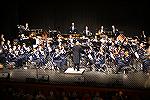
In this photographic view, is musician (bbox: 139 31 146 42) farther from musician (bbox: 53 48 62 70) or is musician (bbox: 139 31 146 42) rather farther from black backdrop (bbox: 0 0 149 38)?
musician (bbox: 53 48 62 70)

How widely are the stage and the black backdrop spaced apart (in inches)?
52.0

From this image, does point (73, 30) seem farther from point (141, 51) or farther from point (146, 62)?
point (146, 62)

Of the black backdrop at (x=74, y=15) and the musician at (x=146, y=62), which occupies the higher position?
the black backdrop at (x=74, y=15)

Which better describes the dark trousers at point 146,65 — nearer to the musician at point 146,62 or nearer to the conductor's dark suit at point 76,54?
the musician at point 146,62

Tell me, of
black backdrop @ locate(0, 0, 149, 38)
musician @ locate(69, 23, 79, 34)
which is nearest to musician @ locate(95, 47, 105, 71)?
black backdrop @ locate(0, 0, 149, 38)

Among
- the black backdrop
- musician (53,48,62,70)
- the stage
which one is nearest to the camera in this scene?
the stage

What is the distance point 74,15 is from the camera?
8961mm

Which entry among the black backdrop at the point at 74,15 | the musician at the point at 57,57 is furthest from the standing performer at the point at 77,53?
the black backdrop at the point at 74,15

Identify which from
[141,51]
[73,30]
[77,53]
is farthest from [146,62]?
[73,30]

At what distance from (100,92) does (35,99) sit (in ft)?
6.08

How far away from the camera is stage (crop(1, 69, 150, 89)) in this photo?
823cm

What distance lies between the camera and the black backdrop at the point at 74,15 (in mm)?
8477

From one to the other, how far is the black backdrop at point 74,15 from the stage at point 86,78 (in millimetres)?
1322

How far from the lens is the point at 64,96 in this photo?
8.08 m
